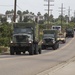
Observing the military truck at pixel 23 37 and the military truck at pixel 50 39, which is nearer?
the military truck at pixel 23 37

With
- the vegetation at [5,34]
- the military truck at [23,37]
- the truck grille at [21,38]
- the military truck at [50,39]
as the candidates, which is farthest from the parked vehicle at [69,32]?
the truck grille at [21,38]

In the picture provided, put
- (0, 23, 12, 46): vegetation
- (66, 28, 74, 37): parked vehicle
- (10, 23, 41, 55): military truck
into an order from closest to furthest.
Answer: (10, 23, 41, 55): military truck, (0, 23, 12, 46): vegetation, (66, 28, 74, 37): parked vehicle

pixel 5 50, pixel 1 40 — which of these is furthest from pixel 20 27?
pixel 1 40

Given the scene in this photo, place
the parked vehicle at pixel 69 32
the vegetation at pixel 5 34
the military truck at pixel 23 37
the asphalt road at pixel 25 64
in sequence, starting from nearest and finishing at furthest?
the asphalt road at pixel 25 64, the military truck at pixel 23 37, the vegetation at pixel 5 34, the parked vehicle at pixel 69 32

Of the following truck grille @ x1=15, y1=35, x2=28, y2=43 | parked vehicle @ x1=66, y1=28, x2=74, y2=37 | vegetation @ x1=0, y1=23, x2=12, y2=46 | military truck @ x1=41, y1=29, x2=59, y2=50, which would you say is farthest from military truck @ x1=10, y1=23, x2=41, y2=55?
parked vehicle @ x1=66, y1=28, x2=74, y2=37

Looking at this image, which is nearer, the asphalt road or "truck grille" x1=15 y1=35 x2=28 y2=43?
the asphalt road

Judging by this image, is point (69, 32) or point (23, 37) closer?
point (23, 37)

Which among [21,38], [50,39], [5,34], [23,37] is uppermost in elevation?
[23,37]

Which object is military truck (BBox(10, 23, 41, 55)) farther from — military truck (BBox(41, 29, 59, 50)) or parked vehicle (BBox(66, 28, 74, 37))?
parked vehicle (BBox(66, 28, 74, 37))

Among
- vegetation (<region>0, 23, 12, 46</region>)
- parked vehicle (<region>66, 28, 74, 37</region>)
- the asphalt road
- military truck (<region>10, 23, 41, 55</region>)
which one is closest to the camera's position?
the asphalt road

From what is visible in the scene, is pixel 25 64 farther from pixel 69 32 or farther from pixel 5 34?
pixel 69 32

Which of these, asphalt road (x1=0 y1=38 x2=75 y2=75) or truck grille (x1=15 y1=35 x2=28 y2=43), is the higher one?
truck grille (x1=15 y1=35 x2=28 y2=43)

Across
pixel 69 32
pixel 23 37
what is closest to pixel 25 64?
pixel 23 37

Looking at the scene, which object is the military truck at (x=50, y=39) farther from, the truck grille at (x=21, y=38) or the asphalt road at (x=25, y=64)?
the asphalt road at (x=25, y=64)
